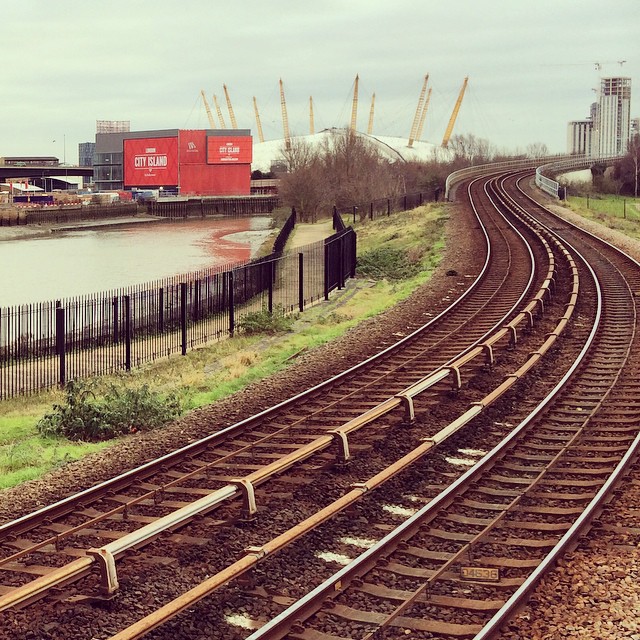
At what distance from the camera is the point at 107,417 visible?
15.7 metres

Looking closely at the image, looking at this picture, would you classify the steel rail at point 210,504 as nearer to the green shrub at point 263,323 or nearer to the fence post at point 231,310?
the green shrub at point 263,323

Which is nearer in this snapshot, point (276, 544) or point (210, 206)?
point (276, 544)

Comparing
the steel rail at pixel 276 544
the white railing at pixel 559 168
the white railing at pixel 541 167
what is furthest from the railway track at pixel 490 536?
the white railing at pixel 541 167

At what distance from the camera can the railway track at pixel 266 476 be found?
9.13 meters

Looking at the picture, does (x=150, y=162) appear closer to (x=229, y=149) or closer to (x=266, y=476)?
(x=229, y=149)

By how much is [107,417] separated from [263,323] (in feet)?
36.4

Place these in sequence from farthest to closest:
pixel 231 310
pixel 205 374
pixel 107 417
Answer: pixel 231 310
pixel 205 374
pixel 107 417

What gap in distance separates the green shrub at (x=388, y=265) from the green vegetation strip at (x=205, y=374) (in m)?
0.04

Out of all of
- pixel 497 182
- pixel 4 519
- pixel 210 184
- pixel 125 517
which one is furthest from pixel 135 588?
pixel 210 184

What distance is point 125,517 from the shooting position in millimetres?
10922

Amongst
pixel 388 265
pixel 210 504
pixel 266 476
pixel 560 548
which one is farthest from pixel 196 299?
pixel 560 548

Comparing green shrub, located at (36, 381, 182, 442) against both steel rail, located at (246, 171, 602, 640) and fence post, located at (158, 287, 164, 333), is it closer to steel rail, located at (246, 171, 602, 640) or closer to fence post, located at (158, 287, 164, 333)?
steel rail, located at (246, 171, 602, 640)

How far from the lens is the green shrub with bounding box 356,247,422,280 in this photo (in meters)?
37.2

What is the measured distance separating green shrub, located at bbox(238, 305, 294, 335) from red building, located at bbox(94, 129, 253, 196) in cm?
13037
